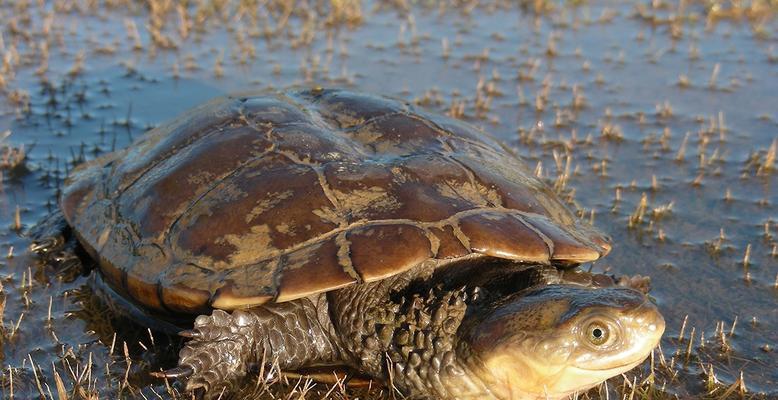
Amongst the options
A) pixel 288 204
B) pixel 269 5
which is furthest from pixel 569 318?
pixel 269 5

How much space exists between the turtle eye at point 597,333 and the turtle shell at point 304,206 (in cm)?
55

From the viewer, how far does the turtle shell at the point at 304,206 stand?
3.41 meters

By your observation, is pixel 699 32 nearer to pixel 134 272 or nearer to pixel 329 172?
pixel 329 172

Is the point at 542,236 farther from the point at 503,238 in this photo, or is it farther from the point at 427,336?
the point at 427,336

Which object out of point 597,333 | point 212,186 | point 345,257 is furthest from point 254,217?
point 597,333

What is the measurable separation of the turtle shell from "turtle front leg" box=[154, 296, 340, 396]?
12cm

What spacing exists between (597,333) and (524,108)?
469cm

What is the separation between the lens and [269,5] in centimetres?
991

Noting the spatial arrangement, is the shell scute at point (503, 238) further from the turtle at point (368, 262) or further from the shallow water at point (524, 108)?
the shallow water at point (524, 108)

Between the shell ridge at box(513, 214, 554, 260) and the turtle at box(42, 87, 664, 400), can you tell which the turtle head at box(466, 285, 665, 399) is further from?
the shell ridge at box(513, 214, 554, 260)

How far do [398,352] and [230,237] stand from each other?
91 centimetres

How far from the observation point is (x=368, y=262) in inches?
130

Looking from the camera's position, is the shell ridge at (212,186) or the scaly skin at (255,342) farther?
the shell ridge at (212,186)

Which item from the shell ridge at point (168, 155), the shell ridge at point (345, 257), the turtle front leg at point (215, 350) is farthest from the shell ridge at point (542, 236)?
the shell ridge at point (168, 155)
